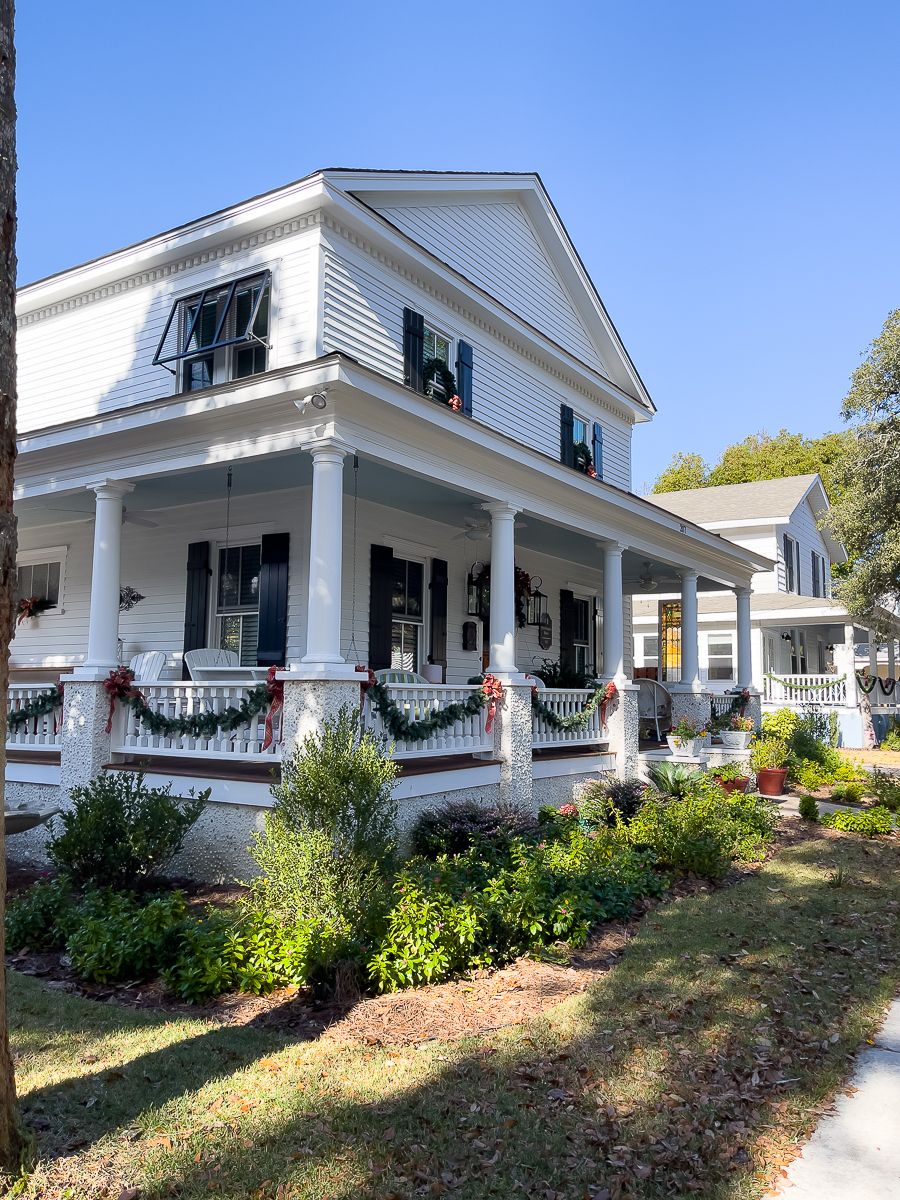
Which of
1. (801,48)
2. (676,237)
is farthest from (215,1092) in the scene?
(676,237)

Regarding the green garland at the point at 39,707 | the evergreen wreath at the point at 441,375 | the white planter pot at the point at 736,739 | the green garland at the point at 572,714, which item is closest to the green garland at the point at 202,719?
the green garland at the point at 39,707

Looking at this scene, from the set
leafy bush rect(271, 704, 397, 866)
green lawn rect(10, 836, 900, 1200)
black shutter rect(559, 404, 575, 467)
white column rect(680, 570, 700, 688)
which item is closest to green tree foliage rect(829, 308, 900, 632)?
white column rect(680, 570, 700, 688)

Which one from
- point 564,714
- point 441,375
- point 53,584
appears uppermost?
point 441,375

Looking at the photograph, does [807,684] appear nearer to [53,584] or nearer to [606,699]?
[606,699]

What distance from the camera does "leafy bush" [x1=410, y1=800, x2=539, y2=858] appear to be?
331 inches

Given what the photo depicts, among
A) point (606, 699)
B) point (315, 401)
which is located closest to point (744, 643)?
A: point (606, 699)

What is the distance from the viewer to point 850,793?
505 inches

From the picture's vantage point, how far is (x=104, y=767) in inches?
361

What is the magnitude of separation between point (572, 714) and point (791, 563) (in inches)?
770

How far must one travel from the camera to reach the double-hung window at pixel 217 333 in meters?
10.7

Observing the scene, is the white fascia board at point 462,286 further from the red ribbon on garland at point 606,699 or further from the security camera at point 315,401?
the red ribbon on garland at point 606,699

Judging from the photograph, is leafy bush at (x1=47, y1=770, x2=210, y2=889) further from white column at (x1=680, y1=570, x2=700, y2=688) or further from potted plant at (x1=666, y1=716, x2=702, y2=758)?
white column at (x1=680, y1=570, x2=700, y2=688)

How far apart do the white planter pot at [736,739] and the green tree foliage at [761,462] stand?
2885cm

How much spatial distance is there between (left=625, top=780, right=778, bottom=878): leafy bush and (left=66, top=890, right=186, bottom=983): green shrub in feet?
16.1
